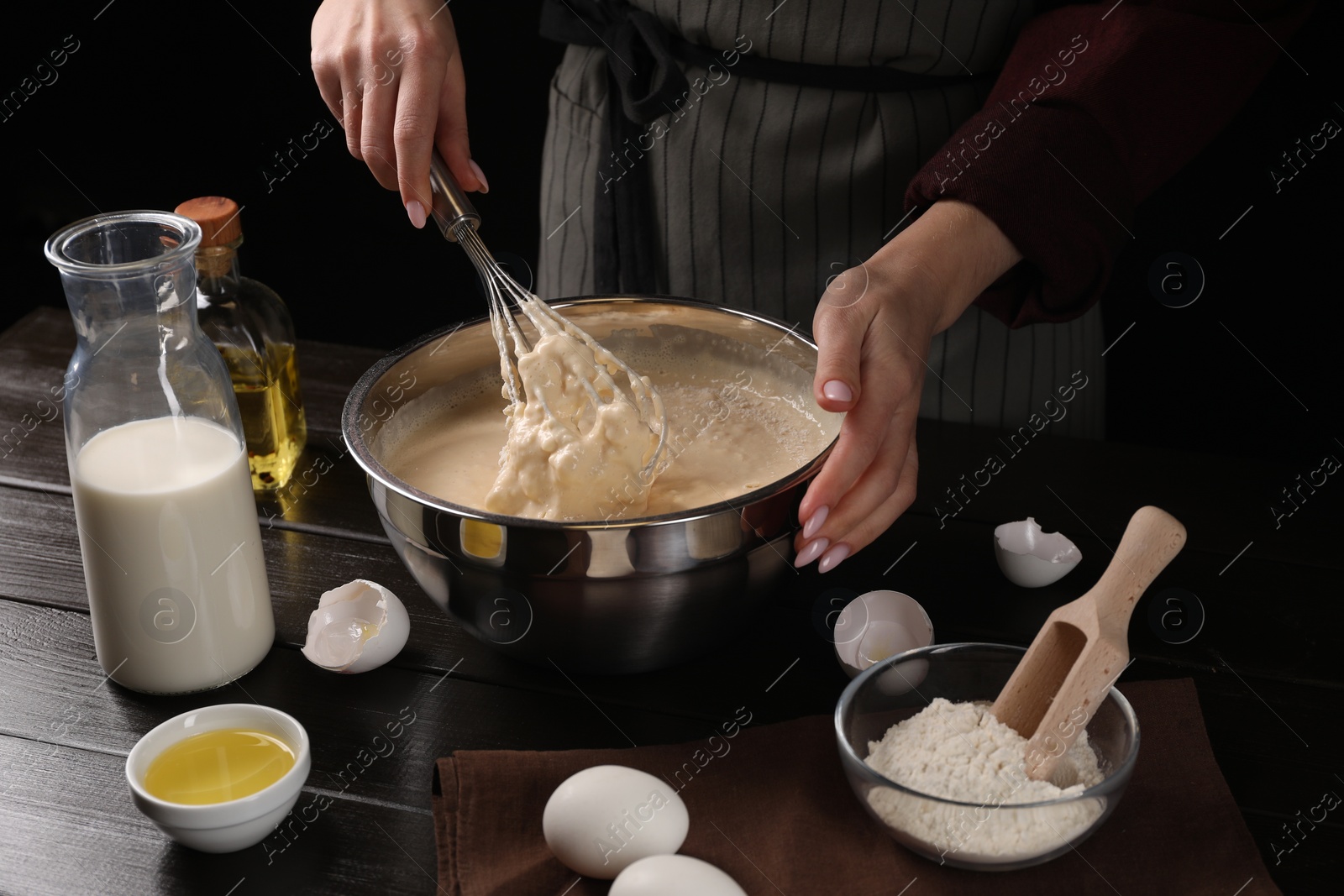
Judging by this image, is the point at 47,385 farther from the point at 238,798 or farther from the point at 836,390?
the point at 836,390

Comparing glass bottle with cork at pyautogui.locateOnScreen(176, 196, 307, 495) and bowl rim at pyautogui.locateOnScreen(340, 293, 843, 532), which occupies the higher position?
bowl rim at pyautogui.locateOnScreen(340, 293, 843, 532)

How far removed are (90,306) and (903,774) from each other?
0.72m

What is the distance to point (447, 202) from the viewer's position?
47.6 inches

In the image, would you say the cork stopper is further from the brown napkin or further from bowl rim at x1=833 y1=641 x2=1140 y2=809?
bowl rim at x1=833 y1=641 x2=1140 y2=809

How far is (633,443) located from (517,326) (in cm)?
23

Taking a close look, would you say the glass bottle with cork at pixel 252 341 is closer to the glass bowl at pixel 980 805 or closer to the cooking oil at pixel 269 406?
the cooking oil at pixel 269 406

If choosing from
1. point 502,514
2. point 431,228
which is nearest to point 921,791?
point 502,514

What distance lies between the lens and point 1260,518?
1.30m

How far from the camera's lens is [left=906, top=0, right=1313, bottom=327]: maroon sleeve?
1241mm

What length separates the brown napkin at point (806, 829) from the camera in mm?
843

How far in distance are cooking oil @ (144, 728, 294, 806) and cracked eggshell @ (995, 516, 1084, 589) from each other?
27.4 inches

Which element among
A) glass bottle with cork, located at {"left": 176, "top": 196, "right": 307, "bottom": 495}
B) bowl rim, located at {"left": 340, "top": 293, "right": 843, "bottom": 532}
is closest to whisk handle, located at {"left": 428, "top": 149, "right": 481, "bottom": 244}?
bowl rim, located at {"left": 340, "top": 293, "right": 843, "bottom": 532}

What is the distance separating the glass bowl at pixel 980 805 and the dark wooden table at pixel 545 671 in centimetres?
9

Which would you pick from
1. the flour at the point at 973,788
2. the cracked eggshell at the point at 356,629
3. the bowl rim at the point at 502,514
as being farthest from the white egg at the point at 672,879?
the cracked eggshell at the point at 356,629
